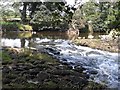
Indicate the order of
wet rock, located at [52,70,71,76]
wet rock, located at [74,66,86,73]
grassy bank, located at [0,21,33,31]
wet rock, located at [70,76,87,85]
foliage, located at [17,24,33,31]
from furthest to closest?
foliage, located at [17,24,33,31] → grassy bank, located at [0,21,33,31] → wet rock, located at [74,66,86,73] → wet rock, located at [52,70,71,76] → wet rock, located at [70,76,87,85]

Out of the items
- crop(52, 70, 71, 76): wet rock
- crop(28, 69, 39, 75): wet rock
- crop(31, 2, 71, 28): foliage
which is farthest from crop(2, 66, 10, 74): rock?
crop(31, 2, 71, 28): foliage

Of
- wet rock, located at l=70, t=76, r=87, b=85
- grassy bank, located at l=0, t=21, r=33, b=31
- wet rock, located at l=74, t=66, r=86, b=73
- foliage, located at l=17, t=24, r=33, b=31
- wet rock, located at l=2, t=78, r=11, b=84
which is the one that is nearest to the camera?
wet rock, located at l=2, t=78, r=11, b=84

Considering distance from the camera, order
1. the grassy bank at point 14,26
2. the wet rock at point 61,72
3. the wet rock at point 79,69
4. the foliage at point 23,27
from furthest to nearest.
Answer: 1. the foliage at point 23,27
2. the grassy bank at point 14,26
3. the wet rock at point 79,69
4. the wet rock at point 61,72

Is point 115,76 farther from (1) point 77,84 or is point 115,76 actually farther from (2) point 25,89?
(2) point 25,89

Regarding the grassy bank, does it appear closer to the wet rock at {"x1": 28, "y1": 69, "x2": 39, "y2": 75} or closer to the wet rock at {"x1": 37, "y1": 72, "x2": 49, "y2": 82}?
the wet rock at {"x1": 28, "y1": 69, "x2": 39, "y2": 75}

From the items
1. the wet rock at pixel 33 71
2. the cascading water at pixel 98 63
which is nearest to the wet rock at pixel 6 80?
the wet rock at pixel 33 71

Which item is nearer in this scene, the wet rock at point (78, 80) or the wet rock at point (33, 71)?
the wet rock at point (78, 80)

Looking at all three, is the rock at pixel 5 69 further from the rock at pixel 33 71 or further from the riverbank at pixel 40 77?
the rock at pixel 33 71

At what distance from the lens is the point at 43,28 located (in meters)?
13.3

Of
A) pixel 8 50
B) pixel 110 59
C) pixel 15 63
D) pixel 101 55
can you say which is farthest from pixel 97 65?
pixel 8 50

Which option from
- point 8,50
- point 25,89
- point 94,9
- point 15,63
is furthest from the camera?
point 94,9

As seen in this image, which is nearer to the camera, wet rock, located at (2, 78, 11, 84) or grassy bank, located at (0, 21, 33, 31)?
wet rock, located at (2, 78, 11, 84)

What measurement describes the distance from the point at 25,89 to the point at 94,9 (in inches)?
396

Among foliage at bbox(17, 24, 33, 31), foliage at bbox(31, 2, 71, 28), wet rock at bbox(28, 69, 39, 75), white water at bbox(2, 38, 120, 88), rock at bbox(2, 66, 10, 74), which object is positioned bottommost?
white water at bbox(2, 38, 120, 88)
